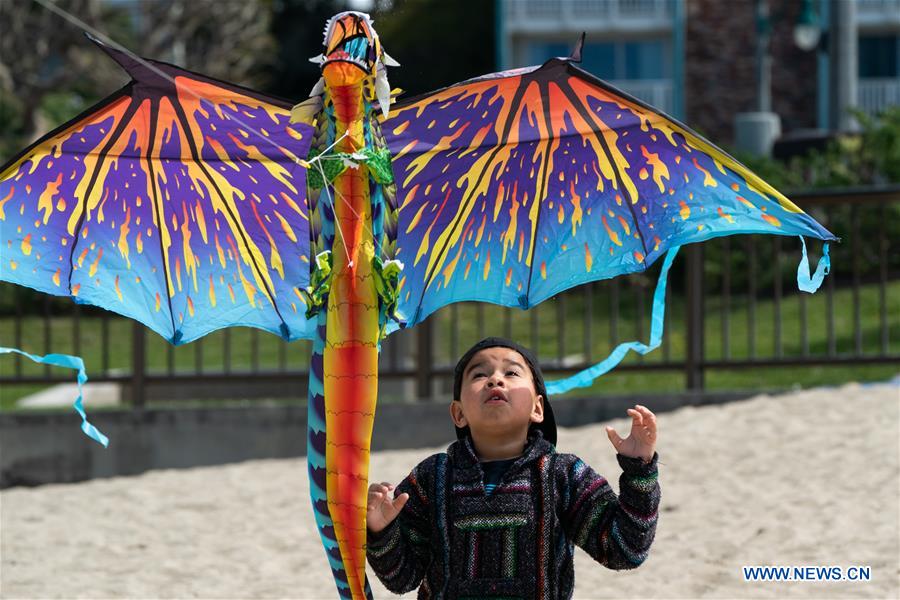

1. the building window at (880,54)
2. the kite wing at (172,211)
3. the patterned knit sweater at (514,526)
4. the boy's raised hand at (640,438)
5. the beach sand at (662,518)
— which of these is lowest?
the beach sand at (662,518)

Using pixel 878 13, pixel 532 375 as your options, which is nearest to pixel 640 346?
pixel 532 375

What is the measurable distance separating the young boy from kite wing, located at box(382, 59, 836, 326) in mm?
533

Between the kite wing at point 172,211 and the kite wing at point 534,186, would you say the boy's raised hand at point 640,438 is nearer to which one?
the kite wing at point 534,186

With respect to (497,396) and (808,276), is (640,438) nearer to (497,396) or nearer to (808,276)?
(497,396)

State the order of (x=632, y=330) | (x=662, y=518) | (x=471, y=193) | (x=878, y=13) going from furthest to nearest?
(x=878, y=13) < (x=632, y=330) < (x=662, y=518) < (x=471, y=193)

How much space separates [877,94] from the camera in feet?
87.6

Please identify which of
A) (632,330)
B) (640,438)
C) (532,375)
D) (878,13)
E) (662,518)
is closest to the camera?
(640,438)

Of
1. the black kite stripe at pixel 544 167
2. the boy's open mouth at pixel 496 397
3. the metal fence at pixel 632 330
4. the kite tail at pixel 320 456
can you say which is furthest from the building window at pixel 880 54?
the kite tail at pixel 320 456

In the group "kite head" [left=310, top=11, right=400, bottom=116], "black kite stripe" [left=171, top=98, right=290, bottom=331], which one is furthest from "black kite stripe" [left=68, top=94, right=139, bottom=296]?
"kite head" [left=310, top=11, right=400, bottom=116]

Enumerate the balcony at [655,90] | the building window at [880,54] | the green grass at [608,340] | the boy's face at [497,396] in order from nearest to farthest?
the boy's face at [497,396], the green grass at [608,340], the balcony at [655,90], the building window at [880,54]

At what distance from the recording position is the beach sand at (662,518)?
17.7 ft

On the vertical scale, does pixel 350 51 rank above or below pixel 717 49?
below

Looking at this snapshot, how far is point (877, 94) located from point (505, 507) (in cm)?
2545

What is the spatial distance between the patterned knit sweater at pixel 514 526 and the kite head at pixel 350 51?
2.94ft
